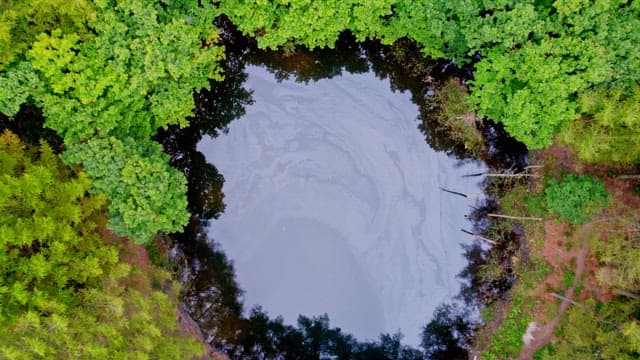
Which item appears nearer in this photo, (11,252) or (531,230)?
(11,252)

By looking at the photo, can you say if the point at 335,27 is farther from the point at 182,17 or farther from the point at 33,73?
the point at 33,73

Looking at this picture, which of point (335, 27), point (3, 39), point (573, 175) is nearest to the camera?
point (3, 39)

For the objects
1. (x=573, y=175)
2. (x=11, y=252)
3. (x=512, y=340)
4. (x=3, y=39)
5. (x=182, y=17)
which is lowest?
(x=11, y=252)

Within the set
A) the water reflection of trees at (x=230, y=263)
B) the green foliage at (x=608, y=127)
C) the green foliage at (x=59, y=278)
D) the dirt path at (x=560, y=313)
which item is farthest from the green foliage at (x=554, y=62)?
the green foliage at (x=59, y=278)

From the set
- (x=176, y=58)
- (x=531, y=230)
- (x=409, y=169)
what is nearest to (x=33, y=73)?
(x=176, y=58)

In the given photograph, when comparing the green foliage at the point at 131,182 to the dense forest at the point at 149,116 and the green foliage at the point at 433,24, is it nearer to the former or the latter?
the dense forest at the point at 149,116

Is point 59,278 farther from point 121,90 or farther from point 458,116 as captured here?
point 458,116

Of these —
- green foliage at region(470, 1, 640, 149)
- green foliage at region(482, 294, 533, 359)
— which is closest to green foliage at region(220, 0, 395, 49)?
green foliage at region(470, 1, 640, 149)

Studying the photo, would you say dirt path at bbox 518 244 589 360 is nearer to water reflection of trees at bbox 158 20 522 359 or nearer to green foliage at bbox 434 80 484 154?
water reflection of trees at bbox 158 20 522 359
